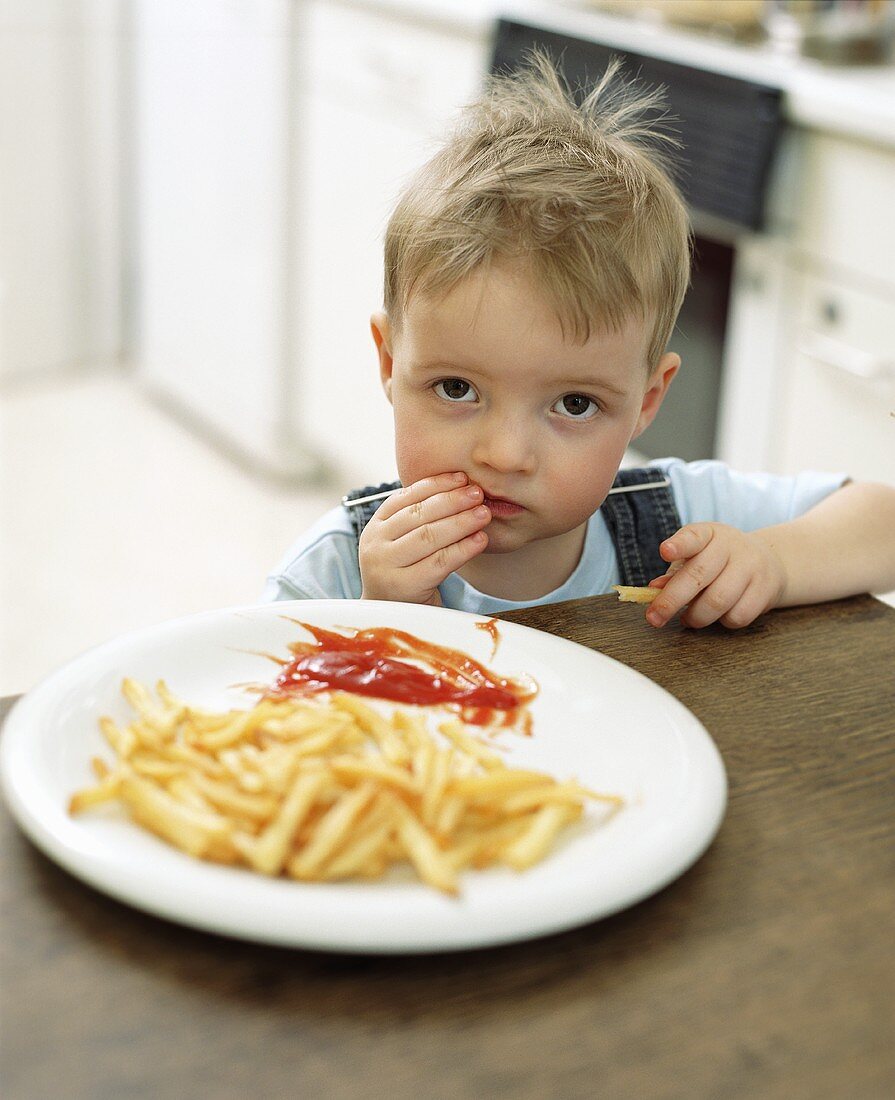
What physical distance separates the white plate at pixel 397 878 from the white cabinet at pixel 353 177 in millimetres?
1936

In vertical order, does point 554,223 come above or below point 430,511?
above

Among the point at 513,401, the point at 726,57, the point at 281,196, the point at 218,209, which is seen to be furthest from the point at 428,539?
the point at 218,209

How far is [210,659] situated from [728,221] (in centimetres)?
152

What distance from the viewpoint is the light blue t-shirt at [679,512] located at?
1181 millimetres

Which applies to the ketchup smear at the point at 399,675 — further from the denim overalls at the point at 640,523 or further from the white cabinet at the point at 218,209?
the white cabinet at the point at 218,209

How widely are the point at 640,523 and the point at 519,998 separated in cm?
78

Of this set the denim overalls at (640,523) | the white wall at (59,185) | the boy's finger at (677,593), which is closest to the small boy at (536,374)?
the boy's finger at (677,593)

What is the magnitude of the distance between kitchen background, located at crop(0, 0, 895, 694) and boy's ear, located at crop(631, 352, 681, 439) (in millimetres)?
380

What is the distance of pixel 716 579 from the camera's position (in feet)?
3.03

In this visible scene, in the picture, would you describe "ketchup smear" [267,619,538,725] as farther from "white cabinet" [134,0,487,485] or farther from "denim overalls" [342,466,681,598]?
"white cabinet" [134,0,487,485]

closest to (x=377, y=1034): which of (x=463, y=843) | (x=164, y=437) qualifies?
(x=463, y=843)

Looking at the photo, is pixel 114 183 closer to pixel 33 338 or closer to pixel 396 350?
pixel 33 338

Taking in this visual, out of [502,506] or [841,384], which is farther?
[841,384]

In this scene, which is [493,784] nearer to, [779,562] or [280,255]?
[779,562]
